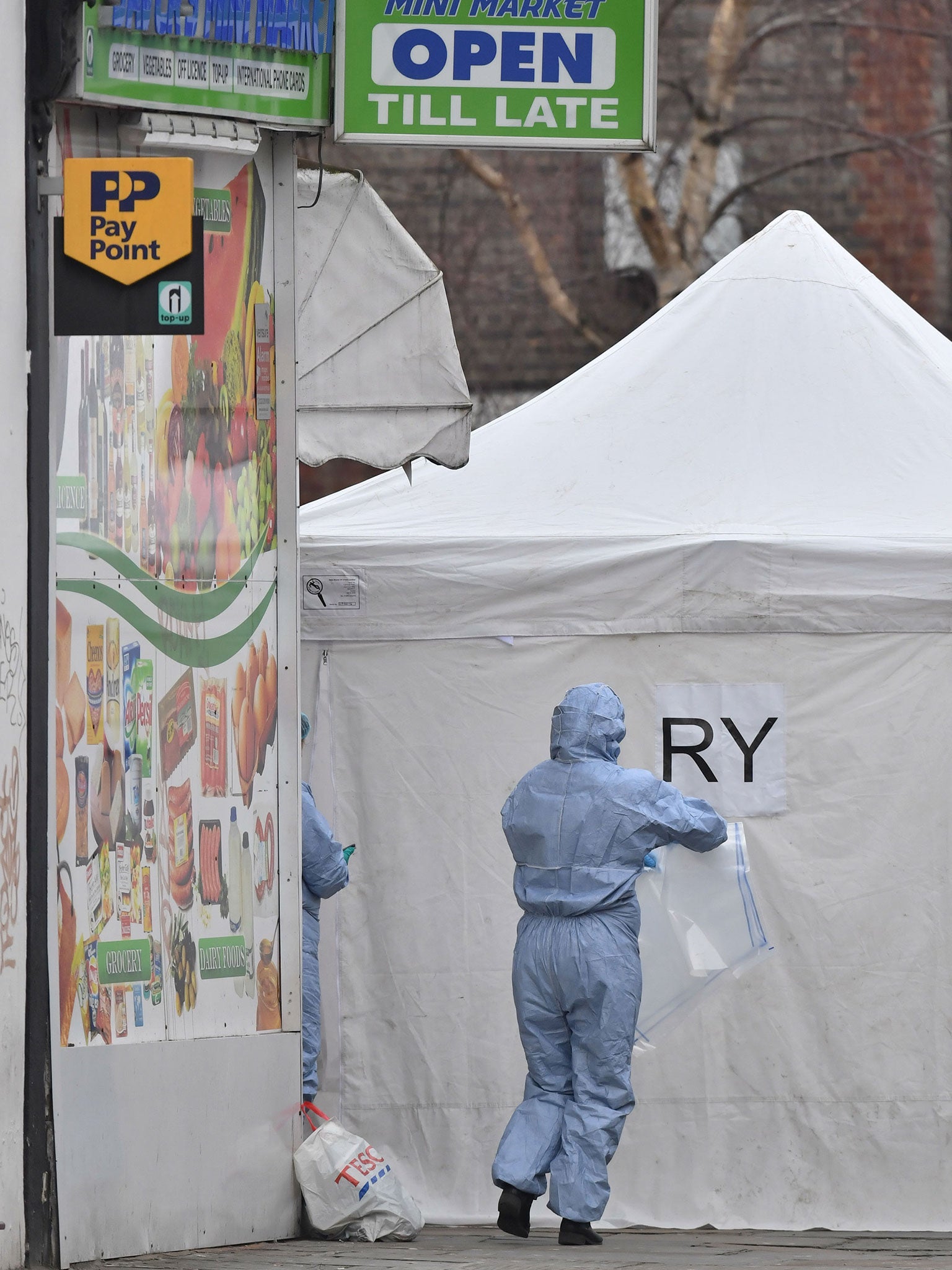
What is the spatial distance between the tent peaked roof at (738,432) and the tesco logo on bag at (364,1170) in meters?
2.33

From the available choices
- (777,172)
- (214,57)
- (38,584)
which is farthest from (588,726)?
(777,172)

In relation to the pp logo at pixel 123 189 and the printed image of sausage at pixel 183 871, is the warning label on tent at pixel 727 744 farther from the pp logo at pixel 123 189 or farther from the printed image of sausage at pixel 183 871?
the pp logo at pixel 123 189

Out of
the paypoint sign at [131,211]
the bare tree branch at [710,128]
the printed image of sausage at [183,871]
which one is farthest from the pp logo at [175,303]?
the bare tree branch at [710,128]

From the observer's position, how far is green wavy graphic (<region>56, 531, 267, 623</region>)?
19.3 feet

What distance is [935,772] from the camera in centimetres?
750

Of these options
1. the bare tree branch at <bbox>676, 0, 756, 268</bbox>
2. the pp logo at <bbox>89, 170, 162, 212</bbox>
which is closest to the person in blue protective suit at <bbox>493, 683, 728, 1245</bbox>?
the pp logo at <bbox>89, 170, 162, 212</bbox>

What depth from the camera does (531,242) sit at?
53.2ft

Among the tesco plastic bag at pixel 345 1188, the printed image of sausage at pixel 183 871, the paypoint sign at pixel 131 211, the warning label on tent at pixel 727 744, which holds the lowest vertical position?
the tesco plastic bag at pixel 345 1188

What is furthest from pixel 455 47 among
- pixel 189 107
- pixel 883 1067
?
pixel 883 1067

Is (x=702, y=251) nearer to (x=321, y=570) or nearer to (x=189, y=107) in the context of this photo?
(x=321, y=570)

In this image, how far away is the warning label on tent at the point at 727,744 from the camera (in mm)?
7543

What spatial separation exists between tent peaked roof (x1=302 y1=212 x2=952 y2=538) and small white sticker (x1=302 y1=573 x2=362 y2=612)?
0.70 feet

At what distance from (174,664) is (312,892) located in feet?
4.71

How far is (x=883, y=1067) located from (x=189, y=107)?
4.07m
